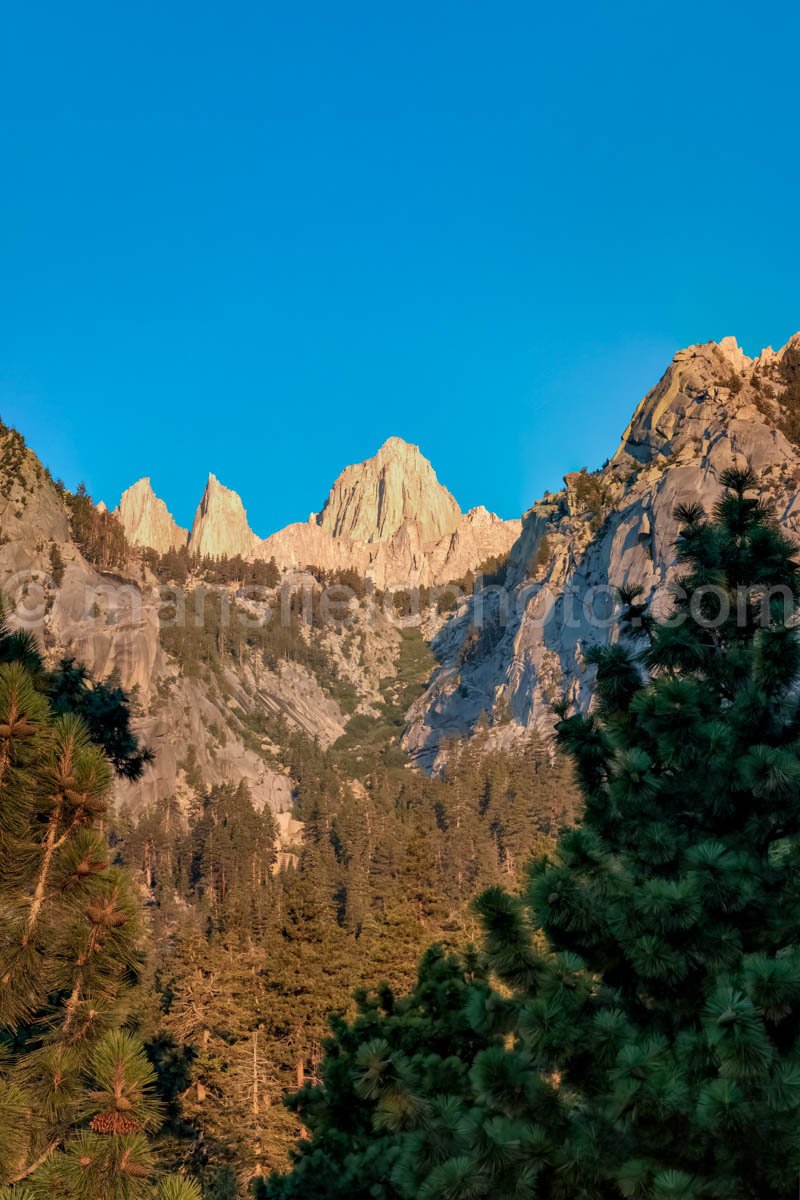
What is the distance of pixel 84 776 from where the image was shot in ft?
20.1

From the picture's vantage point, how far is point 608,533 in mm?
125750

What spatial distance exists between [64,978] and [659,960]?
186 inches

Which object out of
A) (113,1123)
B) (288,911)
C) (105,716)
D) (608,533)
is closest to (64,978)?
(113,1123)

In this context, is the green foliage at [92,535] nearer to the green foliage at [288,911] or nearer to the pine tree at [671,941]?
the green foliage at [288,911]

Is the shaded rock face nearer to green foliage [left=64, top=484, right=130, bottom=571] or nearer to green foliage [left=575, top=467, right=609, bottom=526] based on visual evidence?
green foliage [left=575, top=467, right=609, bottom=526]

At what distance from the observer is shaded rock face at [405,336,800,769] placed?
109500mm

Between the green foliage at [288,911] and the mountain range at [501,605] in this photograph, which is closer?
the green foliage at [288,911]

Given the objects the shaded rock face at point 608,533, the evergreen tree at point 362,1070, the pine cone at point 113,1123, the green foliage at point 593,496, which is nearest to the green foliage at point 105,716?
the evergreen tree at point 362,1070

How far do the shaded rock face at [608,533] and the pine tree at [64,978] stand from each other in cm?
8931

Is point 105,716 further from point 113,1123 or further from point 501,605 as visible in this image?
point 501,605

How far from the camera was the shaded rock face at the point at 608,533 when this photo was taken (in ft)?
359

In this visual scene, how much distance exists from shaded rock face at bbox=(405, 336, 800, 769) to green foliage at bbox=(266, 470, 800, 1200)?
275ft

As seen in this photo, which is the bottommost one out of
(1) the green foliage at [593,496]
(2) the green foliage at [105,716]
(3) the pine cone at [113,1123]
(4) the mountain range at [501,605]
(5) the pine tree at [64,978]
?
(3) the pine cone at [113,1123]

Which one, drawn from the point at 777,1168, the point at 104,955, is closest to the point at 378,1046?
the point at 104,955
